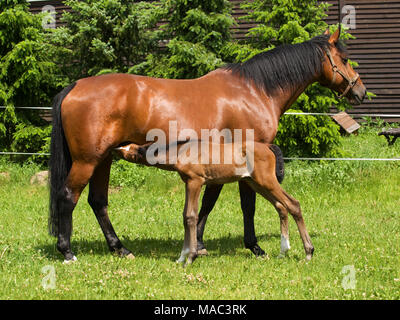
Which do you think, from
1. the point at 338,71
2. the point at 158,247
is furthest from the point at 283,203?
the point at 338,71

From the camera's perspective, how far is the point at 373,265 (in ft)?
16.8

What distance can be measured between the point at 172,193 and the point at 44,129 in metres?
3.83

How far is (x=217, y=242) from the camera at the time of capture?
21.5 ft

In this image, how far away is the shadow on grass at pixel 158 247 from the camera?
5895 millimetres

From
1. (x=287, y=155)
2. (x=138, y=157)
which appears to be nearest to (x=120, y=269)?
(x=138, y=157)

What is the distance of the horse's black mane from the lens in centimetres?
582

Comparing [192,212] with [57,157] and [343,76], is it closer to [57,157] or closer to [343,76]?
[57,157]

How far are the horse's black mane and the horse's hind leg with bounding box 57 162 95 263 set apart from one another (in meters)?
2.17

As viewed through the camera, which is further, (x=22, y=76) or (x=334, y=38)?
(x=22, y=76)

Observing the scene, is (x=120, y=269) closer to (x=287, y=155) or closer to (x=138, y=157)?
(x=138, y=157)

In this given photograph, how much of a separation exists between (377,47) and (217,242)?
36.0 ft

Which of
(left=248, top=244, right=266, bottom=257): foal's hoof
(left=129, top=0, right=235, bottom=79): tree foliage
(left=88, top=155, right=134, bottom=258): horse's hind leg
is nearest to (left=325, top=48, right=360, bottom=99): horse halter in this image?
(left=248, top=244, right=266, bottom=257): foal's hoof

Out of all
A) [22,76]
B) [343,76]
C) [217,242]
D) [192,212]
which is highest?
[343,76]
